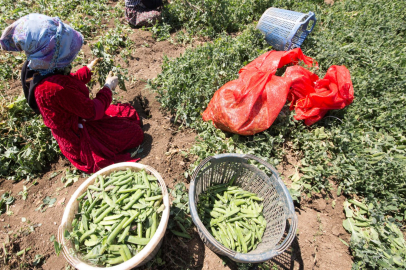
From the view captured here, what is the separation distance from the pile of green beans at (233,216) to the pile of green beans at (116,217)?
625 millimetres

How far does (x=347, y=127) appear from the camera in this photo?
3047mm

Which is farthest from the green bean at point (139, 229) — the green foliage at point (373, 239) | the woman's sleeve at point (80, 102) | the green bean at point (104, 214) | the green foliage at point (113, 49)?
the green foliage at point (113, 49)

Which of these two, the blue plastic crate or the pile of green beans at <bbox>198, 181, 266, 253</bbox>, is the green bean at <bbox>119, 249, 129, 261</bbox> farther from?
the blue plastic crate

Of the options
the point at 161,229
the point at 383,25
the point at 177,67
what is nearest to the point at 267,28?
the point at 177,67

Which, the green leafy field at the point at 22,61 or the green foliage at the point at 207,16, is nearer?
the green leafy field at the point at 22,61

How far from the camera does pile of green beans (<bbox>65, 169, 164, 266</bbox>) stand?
1.70 meters

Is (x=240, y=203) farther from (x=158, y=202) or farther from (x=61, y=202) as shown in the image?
(x=61, y=202)

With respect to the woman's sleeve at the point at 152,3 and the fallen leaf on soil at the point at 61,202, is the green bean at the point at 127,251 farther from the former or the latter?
the woman's sleeve at the point at 152,3

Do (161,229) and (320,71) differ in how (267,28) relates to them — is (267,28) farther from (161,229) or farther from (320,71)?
(161,229)

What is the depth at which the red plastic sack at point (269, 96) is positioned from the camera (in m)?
2.74

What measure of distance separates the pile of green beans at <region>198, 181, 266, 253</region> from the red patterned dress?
1.27 meters

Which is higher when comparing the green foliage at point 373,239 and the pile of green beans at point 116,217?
the pile of green beans at point 116,217

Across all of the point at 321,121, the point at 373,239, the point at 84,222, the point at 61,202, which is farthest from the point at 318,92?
the point at 61,202

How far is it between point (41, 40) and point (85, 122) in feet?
3.41
